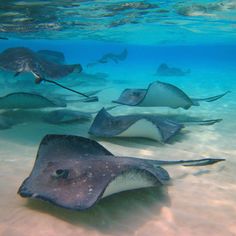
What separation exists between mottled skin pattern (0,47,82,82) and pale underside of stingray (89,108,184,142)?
4.87 ft

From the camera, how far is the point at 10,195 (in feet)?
11.3

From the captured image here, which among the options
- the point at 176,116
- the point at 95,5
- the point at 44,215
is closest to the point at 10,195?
the point at 44,215

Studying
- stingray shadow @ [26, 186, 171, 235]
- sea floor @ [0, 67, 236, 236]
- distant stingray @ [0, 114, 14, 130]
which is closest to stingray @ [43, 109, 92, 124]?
Result: distant stingray @ [0, 114, 14, 130]

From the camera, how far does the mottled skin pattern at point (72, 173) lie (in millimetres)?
2736

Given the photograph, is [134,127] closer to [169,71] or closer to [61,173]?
[61,173]

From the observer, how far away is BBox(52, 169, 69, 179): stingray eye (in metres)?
3.03

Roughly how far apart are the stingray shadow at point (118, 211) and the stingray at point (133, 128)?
2.06 metres

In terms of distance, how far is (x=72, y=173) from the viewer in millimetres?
3080

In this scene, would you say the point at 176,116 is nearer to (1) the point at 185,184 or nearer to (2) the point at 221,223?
(1) the point at 185,184

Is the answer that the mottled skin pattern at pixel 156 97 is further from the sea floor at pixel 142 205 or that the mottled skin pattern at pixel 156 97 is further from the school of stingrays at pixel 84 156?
the sea floor at pixel 142 205

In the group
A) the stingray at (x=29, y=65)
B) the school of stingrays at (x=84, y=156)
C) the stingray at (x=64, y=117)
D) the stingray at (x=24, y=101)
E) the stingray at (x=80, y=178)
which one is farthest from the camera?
the stingray at (x=64, y=117)

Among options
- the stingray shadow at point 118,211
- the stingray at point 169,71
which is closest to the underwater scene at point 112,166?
the stingray shadow at point 118,211

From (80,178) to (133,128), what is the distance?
2.76 metres

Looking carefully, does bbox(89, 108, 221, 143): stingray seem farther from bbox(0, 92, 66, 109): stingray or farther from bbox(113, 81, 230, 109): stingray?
bbox(0, 92, 66, 109): stingray
